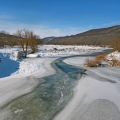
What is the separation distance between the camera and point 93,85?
496 inches

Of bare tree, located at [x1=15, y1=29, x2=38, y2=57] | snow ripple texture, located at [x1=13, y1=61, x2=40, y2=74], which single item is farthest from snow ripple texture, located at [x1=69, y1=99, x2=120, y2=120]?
bare tree, located at [x1=15, y1=29, x2=38, y2=57]

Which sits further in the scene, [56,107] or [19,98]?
[19,98]

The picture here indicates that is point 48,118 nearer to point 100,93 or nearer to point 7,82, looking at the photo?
point 100,93

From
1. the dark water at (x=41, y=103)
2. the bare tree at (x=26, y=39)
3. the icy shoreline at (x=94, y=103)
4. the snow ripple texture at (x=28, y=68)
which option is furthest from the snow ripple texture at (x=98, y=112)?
the bare tree at (x=26, y=39)

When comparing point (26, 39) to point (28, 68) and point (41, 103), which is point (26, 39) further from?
point (41, 103)

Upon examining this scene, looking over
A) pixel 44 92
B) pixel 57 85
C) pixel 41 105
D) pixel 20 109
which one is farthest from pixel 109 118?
pixel 57 85

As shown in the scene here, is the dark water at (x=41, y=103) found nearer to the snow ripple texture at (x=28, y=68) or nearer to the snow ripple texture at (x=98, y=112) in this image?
the snow ripple texture at (x=98, y=112)

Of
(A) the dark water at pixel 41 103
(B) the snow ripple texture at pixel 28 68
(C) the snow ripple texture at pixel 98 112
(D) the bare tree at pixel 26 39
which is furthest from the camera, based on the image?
(D) the bare tree at pixel 26 39

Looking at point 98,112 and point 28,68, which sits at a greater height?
point 98,112

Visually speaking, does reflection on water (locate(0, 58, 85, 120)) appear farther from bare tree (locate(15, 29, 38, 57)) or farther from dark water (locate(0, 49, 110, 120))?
bare tree (locate(15, 29, 38, 57))

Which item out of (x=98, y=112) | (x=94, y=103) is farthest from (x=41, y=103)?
(x=98, y=112)

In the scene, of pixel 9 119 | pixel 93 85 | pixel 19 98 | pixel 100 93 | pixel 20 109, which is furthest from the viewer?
pixel 93 85

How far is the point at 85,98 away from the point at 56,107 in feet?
6.85

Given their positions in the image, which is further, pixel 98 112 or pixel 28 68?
pixel 28 68
